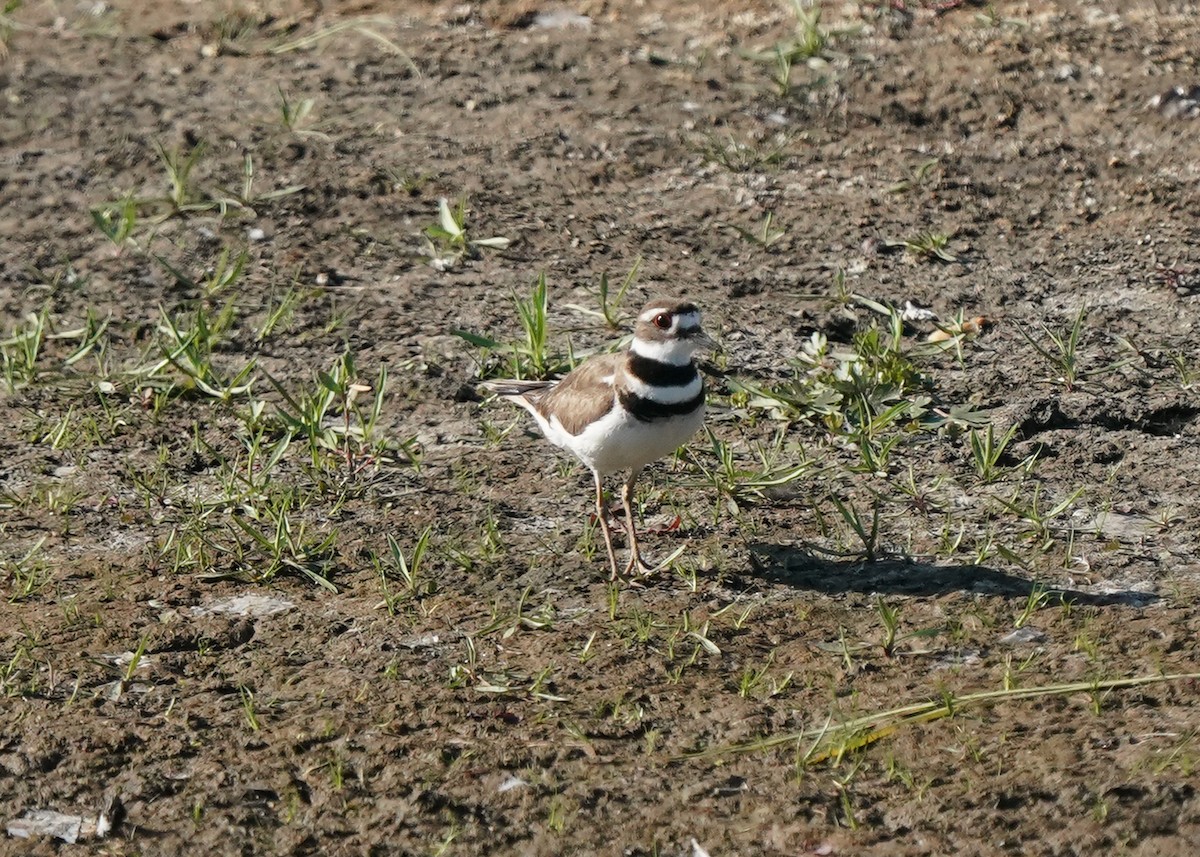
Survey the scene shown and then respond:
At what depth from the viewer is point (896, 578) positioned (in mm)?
5137

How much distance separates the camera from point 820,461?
233 inches

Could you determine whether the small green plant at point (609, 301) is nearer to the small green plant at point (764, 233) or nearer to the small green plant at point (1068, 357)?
the small green plant at point (764, 233)

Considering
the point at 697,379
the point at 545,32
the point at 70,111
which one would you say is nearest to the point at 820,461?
the point at 697,379

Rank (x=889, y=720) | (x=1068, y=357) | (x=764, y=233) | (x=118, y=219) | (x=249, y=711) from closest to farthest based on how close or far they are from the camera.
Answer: (x=889, y=720) → (x=249, y=711) → (x=1068, y=357) → (x=764, y=233) → (x=118, y=219)

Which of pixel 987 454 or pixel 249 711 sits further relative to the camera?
pixel 987 454

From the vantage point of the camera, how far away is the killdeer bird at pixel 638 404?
514 cm

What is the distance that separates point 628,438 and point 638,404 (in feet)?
0.38

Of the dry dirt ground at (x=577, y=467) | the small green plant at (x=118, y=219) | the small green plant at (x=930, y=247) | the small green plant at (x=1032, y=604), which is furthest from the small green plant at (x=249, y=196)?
the small green plant at (x=1032, y=604)

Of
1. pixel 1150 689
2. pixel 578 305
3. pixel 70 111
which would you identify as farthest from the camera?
pixel 70 111

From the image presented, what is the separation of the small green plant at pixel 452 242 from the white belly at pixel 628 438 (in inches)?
A: 84.1

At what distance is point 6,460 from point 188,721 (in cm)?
208

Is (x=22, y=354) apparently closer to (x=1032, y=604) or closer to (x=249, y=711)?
(x=249, y=711)

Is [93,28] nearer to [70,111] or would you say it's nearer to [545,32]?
[70,111]

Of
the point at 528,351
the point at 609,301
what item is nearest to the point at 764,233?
the point at 609,301
